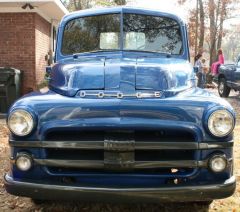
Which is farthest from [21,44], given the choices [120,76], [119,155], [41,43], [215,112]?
[215,112]

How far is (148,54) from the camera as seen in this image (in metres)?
4.87

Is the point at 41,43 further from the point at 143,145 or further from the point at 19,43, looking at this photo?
the point at 143,145

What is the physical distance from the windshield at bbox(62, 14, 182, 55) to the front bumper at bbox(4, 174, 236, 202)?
1.98 metres

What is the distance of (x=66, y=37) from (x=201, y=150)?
2.52 meters

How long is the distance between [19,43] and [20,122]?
31.3 feet

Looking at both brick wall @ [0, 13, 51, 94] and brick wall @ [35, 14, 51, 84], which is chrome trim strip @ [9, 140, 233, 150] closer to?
brick wall @ [0, 13, 51, 94]

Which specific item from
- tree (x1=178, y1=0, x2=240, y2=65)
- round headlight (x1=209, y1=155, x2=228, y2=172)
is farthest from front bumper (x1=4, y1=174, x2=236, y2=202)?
tree (x1=178, y1=0, x2=240, y2=65)

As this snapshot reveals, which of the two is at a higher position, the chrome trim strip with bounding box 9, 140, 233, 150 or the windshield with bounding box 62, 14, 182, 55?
the windshield with bounding box 62, 14, 182, 55

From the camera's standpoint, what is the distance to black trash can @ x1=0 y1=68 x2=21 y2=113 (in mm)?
10836

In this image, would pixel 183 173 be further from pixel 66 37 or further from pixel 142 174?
pixel 66 37

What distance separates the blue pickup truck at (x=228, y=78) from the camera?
14.9 m

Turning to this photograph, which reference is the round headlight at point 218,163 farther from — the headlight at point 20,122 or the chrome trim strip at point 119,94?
the headlight at point 20,122

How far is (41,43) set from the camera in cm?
1387

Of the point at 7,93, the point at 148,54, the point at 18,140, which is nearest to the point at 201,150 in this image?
the point at 18,140
